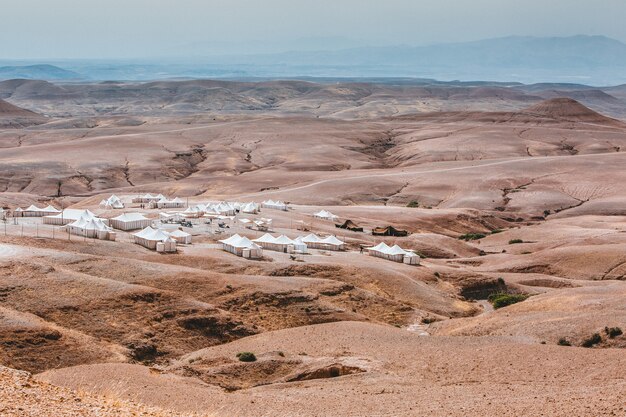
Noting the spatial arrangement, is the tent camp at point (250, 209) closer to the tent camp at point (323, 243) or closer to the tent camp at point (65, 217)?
the tent camp at point (323, 243)

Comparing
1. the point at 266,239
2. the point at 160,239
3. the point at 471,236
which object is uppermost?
the point at 160,239

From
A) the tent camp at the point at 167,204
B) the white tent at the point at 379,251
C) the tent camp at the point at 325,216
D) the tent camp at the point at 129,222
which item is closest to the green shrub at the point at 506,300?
the white tent at the point at 379,251

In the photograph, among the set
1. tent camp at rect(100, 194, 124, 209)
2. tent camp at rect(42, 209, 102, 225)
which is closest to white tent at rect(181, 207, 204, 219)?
tent camp at rect(100, 194, 124, 209)

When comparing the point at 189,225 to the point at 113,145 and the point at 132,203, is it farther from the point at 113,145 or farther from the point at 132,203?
the point at 113,145

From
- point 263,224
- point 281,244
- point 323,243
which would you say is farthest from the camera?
point 263,224

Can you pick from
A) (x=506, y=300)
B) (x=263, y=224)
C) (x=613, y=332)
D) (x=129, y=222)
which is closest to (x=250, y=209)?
(x=263, y=224)

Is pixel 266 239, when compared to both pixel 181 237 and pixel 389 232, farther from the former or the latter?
pixel 389 232
